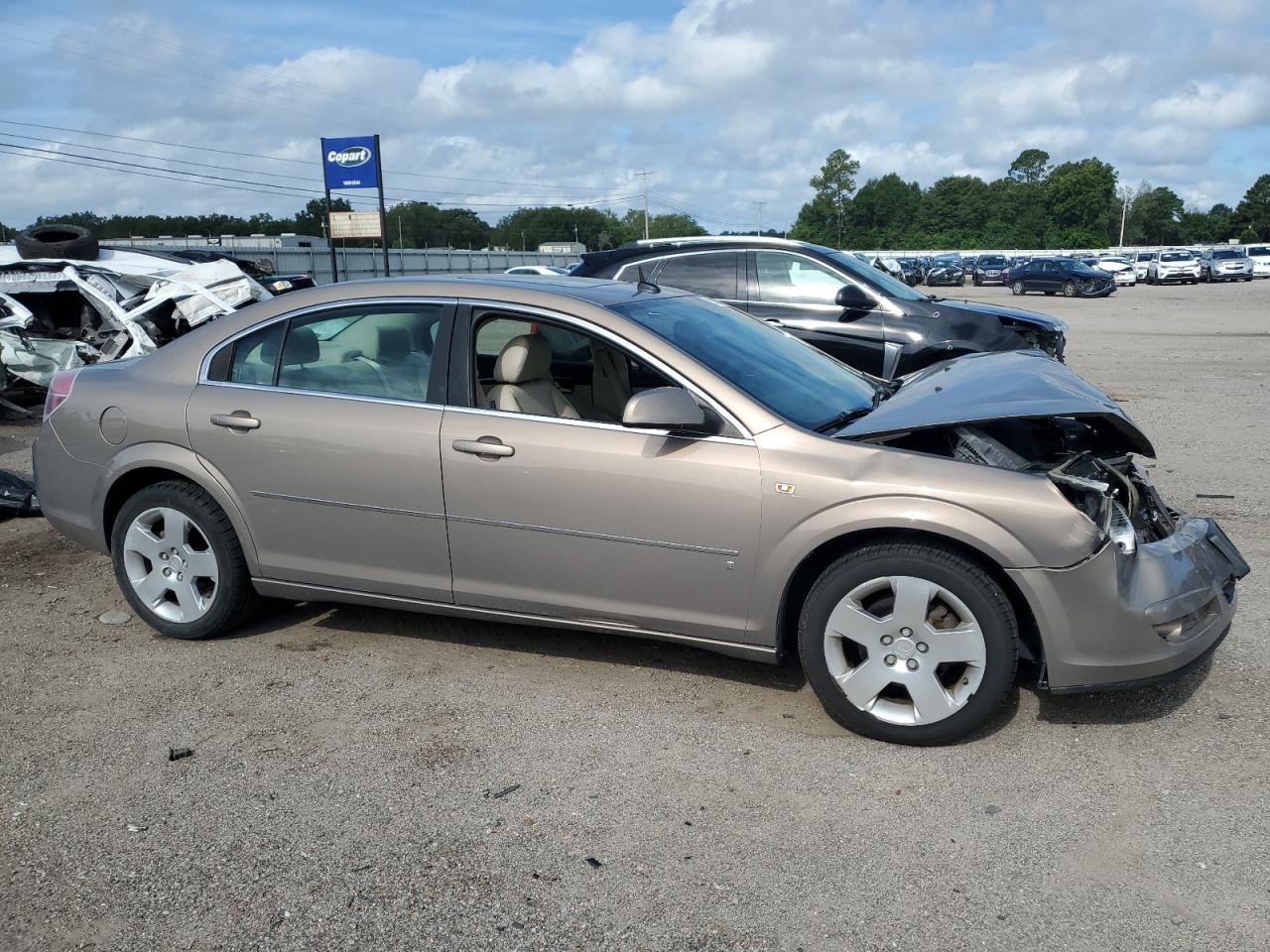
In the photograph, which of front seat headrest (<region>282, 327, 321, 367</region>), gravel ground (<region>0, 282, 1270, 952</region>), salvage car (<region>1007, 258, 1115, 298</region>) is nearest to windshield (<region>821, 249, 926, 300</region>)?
gravel ground (<region>0, 282, 1270, 952</region>)

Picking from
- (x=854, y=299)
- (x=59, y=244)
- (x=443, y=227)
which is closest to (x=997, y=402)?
(x=854, y=299)

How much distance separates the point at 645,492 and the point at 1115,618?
1689mm

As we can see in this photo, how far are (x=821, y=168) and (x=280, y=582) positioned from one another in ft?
485

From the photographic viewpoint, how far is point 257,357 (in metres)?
4.83

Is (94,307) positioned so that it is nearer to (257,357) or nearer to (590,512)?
(257,357)

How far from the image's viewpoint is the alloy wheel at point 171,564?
4883 millimetres

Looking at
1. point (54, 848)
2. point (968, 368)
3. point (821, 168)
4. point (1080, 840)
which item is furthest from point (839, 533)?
point (821, 168)

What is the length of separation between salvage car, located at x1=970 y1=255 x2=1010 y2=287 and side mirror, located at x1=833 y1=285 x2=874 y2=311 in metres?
52.1

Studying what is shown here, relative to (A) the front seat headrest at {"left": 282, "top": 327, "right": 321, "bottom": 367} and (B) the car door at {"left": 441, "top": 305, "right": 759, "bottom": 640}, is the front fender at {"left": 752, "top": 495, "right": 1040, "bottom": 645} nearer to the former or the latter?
(B) the car door at {"left": 441, "top": 305, "right": 759, "bottom": 640}

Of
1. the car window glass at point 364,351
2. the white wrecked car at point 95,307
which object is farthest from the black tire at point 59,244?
the car window glass at point 364,351

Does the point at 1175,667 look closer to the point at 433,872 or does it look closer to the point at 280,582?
the point at 433,872

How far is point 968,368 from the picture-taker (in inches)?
200

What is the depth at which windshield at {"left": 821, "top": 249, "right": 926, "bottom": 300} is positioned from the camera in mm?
9672

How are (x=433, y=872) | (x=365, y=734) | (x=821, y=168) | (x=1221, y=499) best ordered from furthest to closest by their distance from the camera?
1. (x=821, y=168)
2. (x=1221, y=499)
3. (x=365, y=734)
4. (x=433, y=872)
